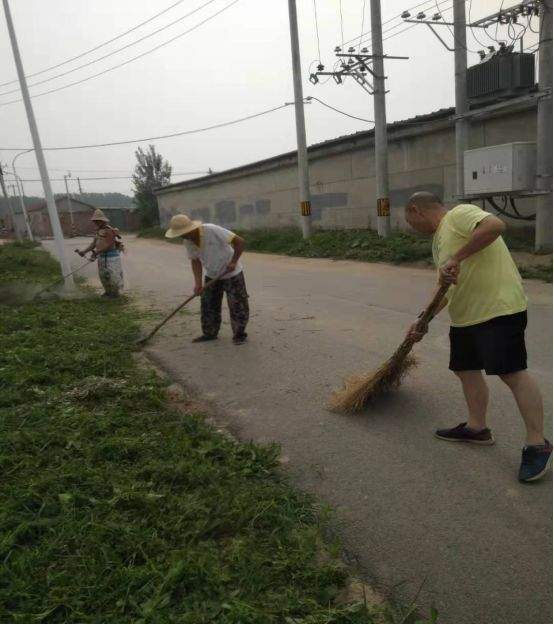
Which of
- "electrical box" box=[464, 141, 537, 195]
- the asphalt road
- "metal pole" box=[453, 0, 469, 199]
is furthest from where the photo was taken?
"metal pole" box=[453, 0, 469, 199]

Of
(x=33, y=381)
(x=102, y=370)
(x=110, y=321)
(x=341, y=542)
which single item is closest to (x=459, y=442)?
(x=341, y=542)

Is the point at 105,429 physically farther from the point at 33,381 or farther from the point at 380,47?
the point at 380,47

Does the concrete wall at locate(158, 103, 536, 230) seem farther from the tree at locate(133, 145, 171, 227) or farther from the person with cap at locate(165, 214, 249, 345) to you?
the tree at locate(133, 145, 171, 227)

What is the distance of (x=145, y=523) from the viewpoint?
7.53 feet

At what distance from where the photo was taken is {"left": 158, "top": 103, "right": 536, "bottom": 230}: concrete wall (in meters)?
11.7

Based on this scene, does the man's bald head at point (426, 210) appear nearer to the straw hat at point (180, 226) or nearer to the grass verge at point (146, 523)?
the grass verge at point (146, 523)

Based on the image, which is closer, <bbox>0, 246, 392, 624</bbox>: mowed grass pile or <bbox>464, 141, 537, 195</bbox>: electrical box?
<bbox>0, 246, 392, 624</bbox>: mowed grass pile

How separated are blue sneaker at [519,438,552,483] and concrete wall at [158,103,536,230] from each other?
9.39 m

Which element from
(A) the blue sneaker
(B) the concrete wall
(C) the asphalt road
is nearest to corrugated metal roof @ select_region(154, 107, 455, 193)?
(B) the concrete wall

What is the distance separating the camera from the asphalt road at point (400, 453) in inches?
82.6

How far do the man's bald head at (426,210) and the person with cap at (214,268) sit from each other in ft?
8.63

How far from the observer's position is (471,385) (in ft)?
10.2

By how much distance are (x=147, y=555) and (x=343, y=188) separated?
1554cm

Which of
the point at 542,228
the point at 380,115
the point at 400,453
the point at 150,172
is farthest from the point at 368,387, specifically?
the point at 150,172
